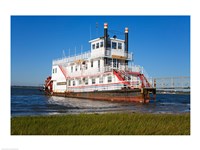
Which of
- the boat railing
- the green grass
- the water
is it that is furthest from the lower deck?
the green grass

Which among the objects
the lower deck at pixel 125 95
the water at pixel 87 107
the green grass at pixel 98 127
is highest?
the lower deck at pixel 125 95

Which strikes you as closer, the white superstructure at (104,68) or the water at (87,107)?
the water at (87,107)

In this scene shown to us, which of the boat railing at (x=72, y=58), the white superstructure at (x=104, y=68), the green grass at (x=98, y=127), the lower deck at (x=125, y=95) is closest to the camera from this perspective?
the green grass at (x=98, y=127)

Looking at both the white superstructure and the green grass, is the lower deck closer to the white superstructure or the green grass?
the white superstructure

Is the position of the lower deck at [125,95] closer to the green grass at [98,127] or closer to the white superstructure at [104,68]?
the white superstructure at [104,68]

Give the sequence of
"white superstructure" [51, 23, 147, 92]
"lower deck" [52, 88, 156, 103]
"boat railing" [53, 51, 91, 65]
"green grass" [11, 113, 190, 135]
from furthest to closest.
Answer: "boat railing" [53, 51, 91, 65]
"white superstructure" [51, 23, 147, 92]
"lower deck" [52, 88, 156, 103]
"green grass" [11, 113, 190, 135]

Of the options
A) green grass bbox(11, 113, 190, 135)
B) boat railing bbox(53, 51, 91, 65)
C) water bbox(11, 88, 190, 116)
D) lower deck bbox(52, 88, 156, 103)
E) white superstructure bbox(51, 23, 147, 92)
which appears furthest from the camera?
boat railing bbox(53, 51, 91, 65)

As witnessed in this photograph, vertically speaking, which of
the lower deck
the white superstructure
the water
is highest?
the white superstructure

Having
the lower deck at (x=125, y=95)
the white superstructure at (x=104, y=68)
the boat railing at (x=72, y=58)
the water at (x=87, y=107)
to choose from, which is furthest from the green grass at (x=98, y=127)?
the boat railing at (x=72, y=58)

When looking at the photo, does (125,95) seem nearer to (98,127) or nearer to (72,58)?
(72,58)

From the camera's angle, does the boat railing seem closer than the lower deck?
No
